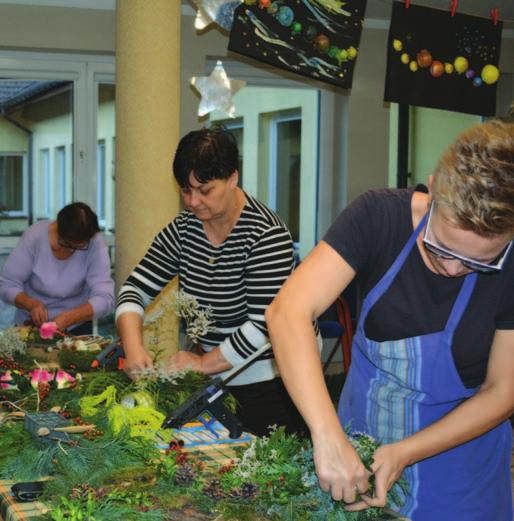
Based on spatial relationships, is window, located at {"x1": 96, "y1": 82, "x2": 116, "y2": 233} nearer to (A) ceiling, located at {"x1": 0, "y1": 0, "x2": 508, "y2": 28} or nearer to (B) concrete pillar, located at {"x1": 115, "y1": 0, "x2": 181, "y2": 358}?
(A) ceiling, located at {"x1": 0, "y1": 0, "x2": 508, "y2": 28}

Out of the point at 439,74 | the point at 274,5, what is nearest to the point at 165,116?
the point at 274,5

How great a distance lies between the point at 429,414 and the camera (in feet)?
6.76

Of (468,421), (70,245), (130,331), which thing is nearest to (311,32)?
(70,245)

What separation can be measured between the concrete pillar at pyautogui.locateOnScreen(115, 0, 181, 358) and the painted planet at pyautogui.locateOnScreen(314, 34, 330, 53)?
1030 millimetres

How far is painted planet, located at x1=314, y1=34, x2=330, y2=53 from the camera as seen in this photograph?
5.50 metres

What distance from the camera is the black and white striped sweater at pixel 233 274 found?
278 cm

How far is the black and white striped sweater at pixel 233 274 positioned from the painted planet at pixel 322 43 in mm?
2827

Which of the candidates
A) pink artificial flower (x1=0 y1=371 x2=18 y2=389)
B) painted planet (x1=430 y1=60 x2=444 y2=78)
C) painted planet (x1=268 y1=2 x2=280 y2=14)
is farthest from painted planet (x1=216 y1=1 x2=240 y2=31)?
pink artificial flower (x1=0 y1=371 x2=18 y2=389)

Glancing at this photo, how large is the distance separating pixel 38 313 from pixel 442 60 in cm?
336

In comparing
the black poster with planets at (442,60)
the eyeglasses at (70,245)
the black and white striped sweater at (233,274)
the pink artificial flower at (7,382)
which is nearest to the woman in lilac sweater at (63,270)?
the eyeglasses at (70,245)

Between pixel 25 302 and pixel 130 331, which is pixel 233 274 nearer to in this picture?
pixel 130 331

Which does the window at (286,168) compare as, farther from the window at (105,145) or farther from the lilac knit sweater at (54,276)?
the lilac knit sweater at (54,276)

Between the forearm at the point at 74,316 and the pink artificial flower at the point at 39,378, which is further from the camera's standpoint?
the forearm at the point at 74,316

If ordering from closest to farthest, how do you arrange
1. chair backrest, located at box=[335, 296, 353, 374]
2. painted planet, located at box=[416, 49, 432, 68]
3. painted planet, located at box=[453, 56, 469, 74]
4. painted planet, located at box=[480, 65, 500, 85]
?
chair backrest, located at box=[335, 296, 353, 374]
painted planet, located at box=[416, 49, 432, 68]
painted planet, located at box=[453, 56, 469, 74]
painted planet, located at box=[480, 65, 500, 85]
